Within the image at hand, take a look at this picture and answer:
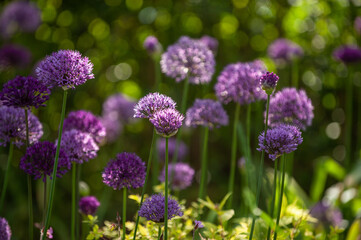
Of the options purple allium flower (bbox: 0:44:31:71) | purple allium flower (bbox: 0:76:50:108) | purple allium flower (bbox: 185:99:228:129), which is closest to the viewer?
purple allium flower (bbox: 0:76:50:108)

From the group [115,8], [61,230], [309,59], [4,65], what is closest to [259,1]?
[309,59]

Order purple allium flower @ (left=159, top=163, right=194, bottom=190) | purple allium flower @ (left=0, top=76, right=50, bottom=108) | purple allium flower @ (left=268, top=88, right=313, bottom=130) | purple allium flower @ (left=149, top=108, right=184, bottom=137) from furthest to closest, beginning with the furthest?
purple allium flower @ (left=159, top=163, right=194, bottom=190), purple allium flower @ (left=268, top=88, right=313, bottom=130), purple allium flower @ (left=0, top=76, right=50, bottom=108), purple allium flower @ (left=149, top=108, right=184, bottom=137)

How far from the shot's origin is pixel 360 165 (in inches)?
72.1

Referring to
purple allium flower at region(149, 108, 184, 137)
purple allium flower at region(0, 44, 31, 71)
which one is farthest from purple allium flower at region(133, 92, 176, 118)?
purple allium flower at region(0, 44, 31, 71)

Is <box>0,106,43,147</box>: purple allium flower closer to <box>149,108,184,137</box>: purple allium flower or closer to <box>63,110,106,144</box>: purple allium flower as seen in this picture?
<box>63,110,106,144</box>: purple allium flower

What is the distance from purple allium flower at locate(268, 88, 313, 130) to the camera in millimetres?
1326

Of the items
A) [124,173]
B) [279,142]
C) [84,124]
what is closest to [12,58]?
[84,124]

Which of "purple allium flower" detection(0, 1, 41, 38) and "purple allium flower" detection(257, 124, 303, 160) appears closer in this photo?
"purple allium flower" detection(257, 124, 303, 160)

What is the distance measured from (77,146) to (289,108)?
71 cm

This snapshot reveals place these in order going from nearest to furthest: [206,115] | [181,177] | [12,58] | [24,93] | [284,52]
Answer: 1. [24,93]
2. [206,115]
3. [181,177]
4. [12,58]
5. [284,52]

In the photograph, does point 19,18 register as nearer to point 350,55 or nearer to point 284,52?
point 284,52

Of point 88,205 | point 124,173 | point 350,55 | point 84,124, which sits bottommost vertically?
point 88,205

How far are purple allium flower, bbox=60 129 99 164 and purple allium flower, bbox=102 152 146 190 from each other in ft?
0.46

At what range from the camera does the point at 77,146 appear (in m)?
1.24
